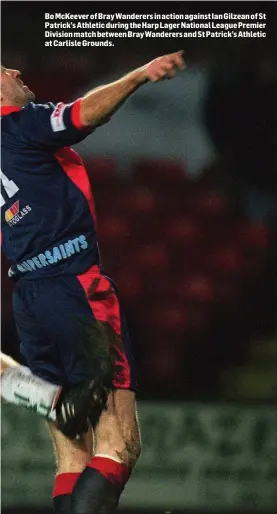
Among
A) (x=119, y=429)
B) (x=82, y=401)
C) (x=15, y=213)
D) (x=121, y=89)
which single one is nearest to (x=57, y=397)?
(x=82, y=401)

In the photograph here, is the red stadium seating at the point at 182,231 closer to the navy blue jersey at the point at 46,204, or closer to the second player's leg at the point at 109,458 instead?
the navy blue jersey at the point at 46,204

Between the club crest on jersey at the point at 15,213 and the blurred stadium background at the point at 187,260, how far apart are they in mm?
1052

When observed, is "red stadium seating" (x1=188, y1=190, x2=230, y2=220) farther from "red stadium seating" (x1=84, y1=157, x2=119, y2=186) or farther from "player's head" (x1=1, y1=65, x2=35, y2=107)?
"player's head" (x1=1, y1=65, x2=35, y2=107)

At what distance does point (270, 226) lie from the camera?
4754 millimetres

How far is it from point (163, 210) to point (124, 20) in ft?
4.72

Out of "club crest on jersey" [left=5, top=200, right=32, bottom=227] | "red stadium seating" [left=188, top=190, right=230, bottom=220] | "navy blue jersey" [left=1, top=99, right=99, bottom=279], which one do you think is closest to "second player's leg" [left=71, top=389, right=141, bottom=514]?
"navy blue jersey" [left=1, top=99, right=99, bottom=279]

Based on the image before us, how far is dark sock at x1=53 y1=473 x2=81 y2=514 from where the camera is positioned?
317 centimetres

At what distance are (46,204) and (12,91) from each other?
0.40m

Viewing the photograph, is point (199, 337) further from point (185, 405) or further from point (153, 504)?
point (153, 504)

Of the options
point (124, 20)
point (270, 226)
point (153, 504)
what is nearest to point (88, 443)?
point (153, 504)

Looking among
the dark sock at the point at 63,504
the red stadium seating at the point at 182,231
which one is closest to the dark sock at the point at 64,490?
the dark sock at the point at 63,504

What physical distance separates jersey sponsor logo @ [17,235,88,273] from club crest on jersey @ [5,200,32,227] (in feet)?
0.43

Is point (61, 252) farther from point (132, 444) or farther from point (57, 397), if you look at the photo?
point (132, 444)

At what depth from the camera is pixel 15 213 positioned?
314 centimetres
